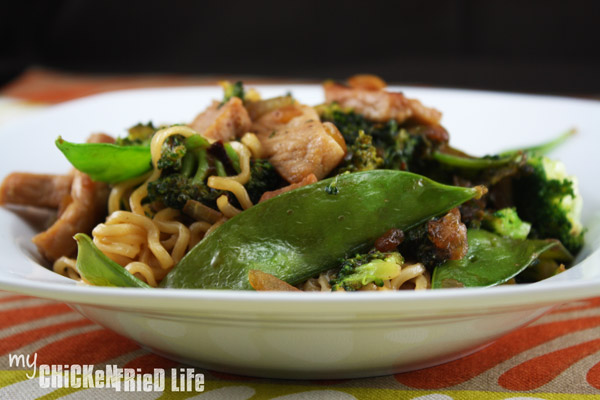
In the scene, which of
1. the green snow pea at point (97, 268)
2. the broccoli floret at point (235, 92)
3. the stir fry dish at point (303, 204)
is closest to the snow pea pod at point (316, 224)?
the stir fry dish at point (303, 204)

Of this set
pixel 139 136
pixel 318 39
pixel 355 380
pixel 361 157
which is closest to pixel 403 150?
pixel 361 157

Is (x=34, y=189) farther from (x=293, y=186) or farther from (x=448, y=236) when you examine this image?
(x=448, y=236)

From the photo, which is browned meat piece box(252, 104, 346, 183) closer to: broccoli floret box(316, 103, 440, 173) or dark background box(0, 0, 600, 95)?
broccoli floret box(316, 103, 440, 173)

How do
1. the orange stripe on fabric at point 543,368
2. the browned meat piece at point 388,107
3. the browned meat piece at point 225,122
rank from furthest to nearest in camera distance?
the browned meat piece at point 388,107, the browned meat piece at point 225,122, the orange stripe on fabric at point 543,368

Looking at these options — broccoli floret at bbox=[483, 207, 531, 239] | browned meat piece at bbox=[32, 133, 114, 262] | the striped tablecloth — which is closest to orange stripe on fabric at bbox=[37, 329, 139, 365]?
the striped tablecloth

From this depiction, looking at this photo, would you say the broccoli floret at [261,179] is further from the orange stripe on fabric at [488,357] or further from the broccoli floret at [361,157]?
the orange stripe on fabric at [488,357]

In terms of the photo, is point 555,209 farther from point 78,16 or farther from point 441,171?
point 78,16
